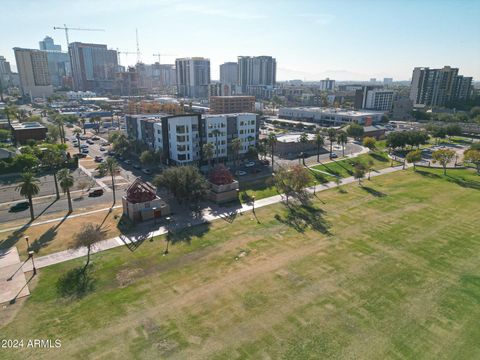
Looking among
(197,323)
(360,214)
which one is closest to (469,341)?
(197,323)

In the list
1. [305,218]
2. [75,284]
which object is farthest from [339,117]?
[75,284]

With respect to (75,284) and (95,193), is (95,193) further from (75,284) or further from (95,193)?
(75,284)

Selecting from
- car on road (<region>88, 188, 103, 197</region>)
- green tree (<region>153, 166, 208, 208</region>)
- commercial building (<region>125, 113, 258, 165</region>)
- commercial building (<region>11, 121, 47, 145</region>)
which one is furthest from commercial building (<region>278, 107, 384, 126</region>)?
commercial building (<region>11, 121, 47, 145</region>)

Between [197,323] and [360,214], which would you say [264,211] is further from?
[197,323]

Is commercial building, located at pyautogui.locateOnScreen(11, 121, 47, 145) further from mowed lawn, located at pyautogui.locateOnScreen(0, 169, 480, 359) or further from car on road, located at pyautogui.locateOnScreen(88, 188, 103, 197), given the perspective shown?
mowed lawn, located at pyautogui.locateOnScreen(0, 169, 480, 359)

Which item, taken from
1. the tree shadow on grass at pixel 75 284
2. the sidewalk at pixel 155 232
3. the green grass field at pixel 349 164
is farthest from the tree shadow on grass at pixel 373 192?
the tree shadow on grass at pixel 75 284

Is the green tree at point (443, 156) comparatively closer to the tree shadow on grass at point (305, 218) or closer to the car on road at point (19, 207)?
the tree shadow on grass at point (305, 218)
